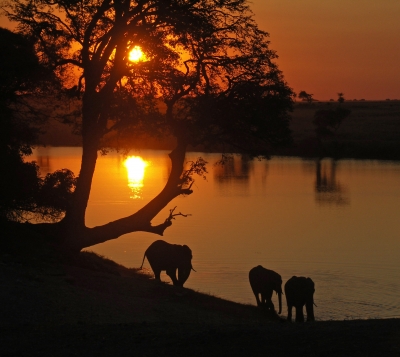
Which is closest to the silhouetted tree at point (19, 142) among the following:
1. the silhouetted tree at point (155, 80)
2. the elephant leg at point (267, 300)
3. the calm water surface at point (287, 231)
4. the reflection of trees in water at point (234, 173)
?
the silhouetted tree at point (155, 80)

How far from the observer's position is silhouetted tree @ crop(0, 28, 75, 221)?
1402 centimetres

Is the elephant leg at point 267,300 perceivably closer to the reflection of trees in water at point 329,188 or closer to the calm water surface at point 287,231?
the calm water surface at point 287,231

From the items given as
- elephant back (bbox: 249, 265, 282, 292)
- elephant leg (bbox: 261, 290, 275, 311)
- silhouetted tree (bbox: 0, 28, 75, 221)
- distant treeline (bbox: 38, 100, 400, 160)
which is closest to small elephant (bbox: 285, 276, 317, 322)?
elephant leg (bbox: 261, 290, 275, 311)

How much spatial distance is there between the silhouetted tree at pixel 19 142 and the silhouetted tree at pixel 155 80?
1.20ft

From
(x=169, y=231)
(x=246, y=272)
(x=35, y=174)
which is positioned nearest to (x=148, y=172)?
(x=169, y=231)

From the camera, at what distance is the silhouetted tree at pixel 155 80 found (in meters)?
14.4

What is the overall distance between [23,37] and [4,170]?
2750 millimetres

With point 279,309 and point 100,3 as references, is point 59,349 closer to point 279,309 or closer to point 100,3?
point 279,309

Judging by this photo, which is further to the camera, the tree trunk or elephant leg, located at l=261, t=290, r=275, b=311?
the tree trunk

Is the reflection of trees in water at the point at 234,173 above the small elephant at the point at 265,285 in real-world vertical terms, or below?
above

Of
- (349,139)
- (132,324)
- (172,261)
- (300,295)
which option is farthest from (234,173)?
(132,324)

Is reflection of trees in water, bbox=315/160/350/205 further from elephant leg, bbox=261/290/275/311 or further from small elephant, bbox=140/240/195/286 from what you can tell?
elephant leg, bbox=261/290/275/311

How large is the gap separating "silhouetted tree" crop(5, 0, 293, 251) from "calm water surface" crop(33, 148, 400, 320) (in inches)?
129

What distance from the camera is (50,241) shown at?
14.8 metres
